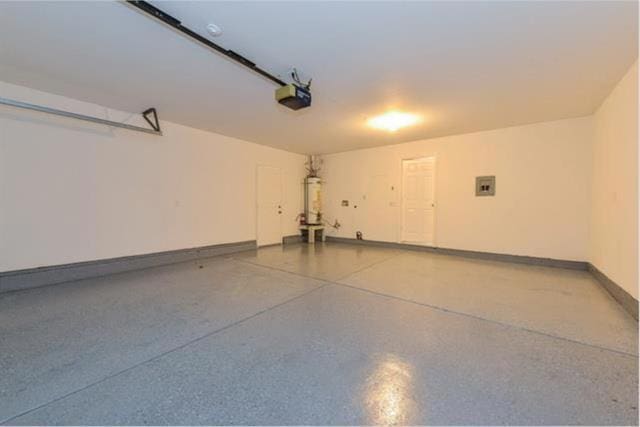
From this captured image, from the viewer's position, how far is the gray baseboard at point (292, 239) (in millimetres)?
7388

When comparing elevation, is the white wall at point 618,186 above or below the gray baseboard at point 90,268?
above

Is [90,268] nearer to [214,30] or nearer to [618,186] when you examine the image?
[214,30]

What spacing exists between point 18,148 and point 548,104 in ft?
24.1

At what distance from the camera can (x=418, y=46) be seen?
2.51 meters

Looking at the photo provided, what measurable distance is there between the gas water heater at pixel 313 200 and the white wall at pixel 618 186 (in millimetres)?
5707

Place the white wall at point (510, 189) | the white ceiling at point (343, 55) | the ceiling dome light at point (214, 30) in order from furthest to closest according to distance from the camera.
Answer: the white wall at point (510, 189) → the ceiling dome light at point (214, 30) → the white ceiling at point (343, 55)

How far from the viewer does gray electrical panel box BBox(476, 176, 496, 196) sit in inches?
209

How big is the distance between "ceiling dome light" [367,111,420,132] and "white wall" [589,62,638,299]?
93.7 inches

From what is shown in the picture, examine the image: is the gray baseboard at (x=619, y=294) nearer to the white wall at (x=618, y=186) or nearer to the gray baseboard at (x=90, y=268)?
the white wall at (x=618, y=186)

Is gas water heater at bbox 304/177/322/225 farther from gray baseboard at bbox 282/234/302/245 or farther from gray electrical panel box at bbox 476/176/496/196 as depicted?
gray electrical panel box at bbox 476/176/496/196

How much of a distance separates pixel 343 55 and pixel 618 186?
3592 millimetres


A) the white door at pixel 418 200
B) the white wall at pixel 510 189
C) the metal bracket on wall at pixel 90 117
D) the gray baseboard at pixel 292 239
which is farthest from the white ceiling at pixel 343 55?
the gray baseboard at pixel 292 239

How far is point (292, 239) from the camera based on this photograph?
7.62 metres

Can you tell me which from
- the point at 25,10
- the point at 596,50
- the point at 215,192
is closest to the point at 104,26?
the point at 25,10
